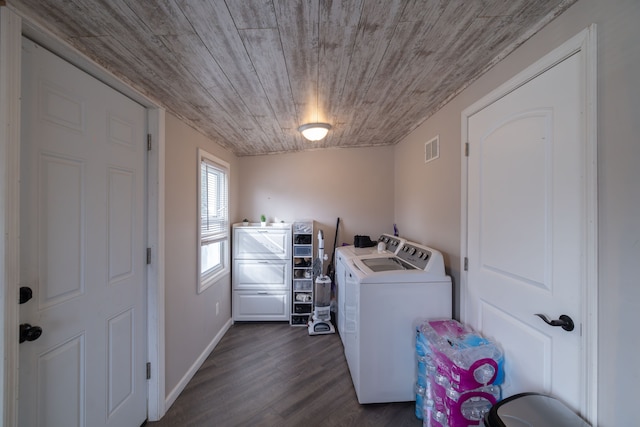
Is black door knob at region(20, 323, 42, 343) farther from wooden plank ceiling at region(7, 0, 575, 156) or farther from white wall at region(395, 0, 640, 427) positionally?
white wall at region(395, 0, 640, 427)

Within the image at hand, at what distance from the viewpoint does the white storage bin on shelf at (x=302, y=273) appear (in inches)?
119

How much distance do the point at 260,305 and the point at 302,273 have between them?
0.69 meters

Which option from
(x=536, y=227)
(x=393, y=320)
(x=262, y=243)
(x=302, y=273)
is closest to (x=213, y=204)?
(x=262, y=243)

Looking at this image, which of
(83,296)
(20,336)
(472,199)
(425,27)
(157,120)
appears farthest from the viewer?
(157,120)

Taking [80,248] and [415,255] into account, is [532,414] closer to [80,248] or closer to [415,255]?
[415,255]

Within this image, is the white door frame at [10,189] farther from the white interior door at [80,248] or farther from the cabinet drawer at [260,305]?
the cabinet drawer at [260,305]

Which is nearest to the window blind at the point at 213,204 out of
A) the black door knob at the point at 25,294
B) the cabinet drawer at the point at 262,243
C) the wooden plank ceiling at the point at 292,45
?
the cabinet drawer at the point at 262,243

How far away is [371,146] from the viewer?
3256 mm

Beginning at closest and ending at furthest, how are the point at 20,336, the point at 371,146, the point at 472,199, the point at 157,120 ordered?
the point at 20,336 → the point at 472,199 → the point at 157,120 → the point at 371,146

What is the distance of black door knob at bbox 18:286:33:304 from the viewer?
36.4 inches

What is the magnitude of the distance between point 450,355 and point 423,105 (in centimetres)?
187

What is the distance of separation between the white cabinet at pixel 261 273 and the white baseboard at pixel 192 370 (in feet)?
1.21

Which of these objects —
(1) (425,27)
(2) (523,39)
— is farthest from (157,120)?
(2) (523,39)

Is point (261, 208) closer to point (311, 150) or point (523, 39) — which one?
point (311, 150)
